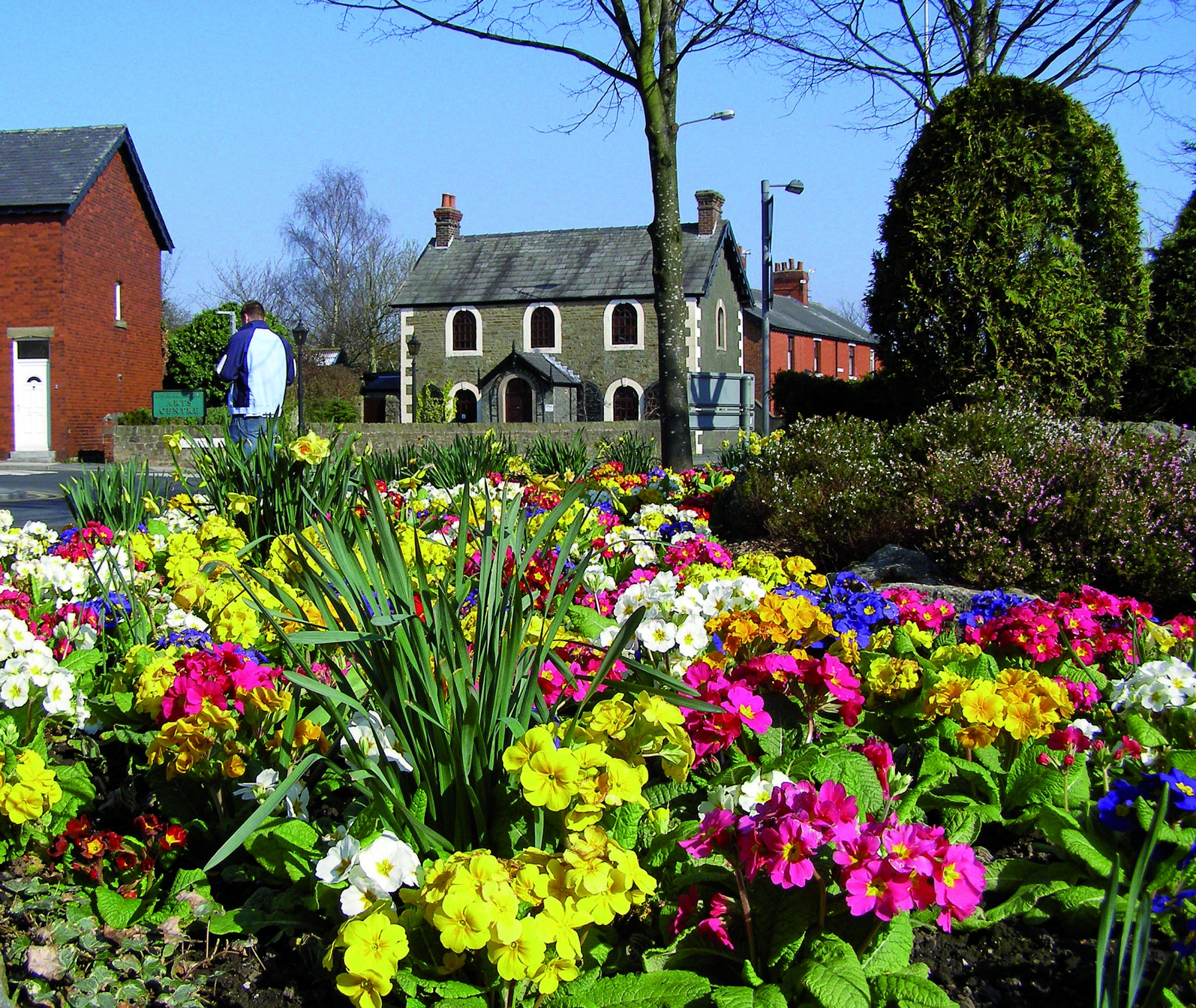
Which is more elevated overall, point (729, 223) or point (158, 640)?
point (729, 223)

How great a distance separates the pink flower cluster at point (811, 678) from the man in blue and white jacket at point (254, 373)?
6131mm

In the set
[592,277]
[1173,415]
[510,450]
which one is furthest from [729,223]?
[510,450]

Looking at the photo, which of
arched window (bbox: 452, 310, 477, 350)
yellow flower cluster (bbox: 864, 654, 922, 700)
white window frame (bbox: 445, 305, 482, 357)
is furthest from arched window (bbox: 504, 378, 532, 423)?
yellow flower cluster (bbox: 864, 654, 922, 700)

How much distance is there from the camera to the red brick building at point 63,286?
24203mm

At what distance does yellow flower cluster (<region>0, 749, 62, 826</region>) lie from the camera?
2.16m

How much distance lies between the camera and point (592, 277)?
36.9m

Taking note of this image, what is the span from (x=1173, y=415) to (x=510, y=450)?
26.1 feet

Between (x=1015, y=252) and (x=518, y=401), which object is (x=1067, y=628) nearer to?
(x=1015, y=252)

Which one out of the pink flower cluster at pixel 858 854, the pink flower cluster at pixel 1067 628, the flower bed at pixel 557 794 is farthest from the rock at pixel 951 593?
the pink flower cluster at pixel 858 854

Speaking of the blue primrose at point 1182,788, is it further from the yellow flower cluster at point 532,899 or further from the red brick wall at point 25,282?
the red brick wall at point 25,282

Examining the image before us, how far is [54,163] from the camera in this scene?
992 inches

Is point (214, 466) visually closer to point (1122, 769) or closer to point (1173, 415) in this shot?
point (1122, 769)

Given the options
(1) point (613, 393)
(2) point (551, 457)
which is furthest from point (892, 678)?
(1) point (613, 393)

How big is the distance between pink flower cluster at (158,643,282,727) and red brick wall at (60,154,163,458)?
25.1 m
